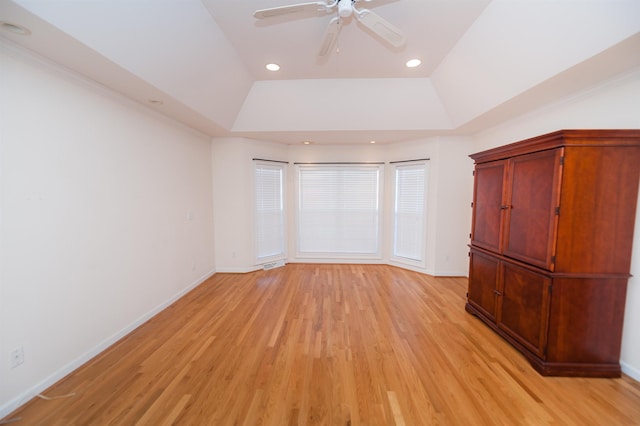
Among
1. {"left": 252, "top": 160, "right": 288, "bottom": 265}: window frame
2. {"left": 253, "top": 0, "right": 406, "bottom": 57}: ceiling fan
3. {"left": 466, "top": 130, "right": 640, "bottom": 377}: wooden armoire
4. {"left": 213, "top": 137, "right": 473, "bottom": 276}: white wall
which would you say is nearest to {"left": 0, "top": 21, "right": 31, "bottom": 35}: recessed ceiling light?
{"left": 253, "top": 0, "right": 406, "bottom": 57}: ceiling fan

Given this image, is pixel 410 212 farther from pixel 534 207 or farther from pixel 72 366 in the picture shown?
pixel 72 366

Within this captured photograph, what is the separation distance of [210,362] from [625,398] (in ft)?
10.4

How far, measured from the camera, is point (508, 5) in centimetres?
184

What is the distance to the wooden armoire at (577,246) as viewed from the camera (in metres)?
1.79

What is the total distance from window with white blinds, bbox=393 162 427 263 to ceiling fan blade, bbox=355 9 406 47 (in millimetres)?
2816

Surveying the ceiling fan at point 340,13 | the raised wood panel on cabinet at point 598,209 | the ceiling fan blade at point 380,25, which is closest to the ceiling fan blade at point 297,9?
the ceiling fan at point 340,13

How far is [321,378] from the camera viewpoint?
1.88 meters

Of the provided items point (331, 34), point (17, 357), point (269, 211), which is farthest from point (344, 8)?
point (269, 211)

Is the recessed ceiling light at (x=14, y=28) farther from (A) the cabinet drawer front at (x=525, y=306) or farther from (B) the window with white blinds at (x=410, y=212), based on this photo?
(B) the window with white blinds at (x=410, y=212)

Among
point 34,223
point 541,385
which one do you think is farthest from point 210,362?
point 541,385

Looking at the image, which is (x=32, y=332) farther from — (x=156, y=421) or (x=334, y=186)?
(x=334, y=186)

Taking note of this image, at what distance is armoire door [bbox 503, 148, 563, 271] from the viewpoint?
6.15ft

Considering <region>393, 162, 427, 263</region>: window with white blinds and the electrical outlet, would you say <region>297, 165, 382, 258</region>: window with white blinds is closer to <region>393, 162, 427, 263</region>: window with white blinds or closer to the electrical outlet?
<region>393, 162, 427, 263</region>: window with white blinds

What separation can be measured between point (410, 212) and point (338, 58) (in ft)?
9.75
